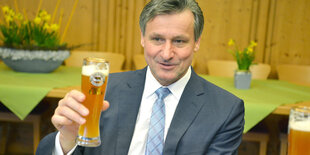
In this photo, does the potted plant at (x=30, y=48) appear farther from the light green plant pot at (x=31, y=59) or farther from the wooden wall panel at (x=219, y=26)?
the wooden wall panel at (x=219, y=26)

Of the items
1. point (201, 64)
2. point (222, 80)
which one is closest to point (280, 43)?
point (201, 64)

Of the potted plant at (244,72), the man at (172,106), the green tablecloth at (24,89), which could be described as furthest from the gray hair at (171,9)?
the potted plant at (244,72)

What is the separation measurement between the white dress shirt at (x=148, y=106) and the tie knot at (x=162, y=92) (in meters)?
0.01

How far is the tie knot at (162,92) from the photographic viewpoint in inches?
63.4

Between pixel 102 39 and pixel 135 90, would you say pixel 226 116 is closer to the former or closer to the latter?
pixel 135 90

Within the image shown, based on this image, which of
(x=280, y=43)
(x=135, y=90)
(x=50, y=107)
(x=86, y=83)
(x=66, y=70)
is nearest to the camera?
(x=86, y=83)

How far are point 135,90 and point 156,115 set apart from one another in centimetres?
17

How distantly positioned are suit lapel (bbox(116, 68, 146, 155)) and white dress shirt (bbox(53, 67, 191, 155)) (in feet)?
0.10

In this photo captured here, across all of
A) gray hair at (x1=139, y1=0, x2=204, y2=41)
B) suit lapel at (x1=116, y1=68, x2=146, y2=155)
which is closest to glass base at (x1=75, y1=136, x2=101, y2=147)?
suit lapel at (x1=116, y1=68, x2=146, y2=155)

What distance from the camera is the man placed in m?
1.50

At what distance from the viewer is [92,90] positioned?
1.14 meters

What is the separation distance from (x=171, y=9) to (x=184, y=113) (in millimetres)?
447

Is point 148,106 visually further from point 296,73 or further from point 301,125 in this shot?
point 296,73

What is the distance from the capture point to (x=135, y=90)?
167cm
